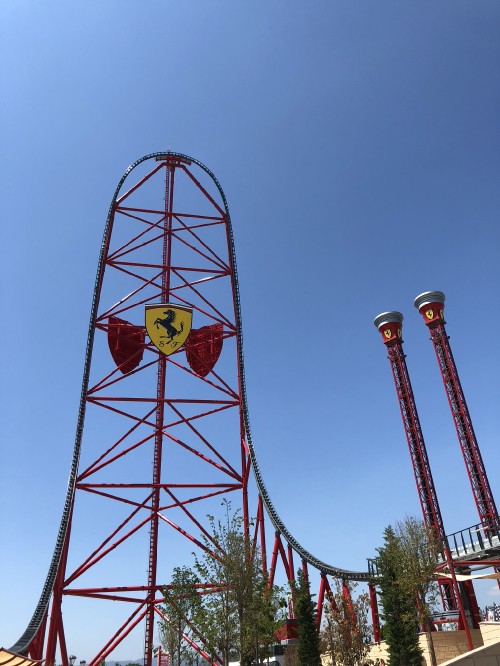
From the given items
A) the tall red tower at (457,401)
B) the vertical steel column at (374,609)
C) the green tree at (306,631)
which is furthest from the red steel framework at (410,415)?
the green tree at (306,631)

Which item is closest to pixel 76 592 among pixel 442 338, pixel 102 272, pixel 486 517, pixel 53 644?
pixel 53 644

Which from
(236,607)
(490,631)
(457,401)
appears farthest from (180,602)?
(457,401)

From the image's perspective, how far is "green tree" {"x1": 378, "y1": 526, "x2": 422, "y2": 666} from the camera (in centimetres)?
1739

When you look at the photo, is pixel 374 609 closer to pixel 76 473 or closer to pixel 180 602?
pixel 180 602

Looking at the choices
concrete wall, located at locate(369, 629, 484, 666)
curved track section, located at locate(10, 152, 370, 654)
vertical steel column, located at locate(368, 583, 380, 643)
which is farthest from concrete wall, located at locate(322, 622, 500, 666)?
curved track section, located at locate(10, 152, 370, 654)

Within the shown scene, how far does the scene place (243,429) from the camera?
23.8m

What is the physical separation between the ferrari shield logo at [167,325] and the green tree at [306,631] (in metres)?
9.63

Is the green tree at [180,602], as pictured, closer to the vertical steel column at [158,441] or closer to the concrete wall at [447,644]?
the vertical steel column at [158,441]

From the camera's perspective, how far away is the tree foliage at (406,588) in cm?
1761

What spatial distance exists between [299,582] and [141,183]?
657 inches

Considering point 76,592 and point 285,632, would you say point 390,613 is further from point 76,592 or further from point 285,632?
point 76,592

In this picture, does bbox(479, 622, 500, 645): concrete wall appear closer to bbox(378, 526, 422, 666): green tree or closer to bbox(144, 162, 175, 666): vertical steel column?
bbox(378, 526, 422, 666): green tree

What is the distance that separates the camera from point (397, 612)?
1817 cm

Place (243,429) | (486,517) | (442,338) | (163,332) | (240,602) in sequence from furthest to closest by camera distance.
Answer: (442,338), (486,517), (243,429), (163,332), (240,602)
